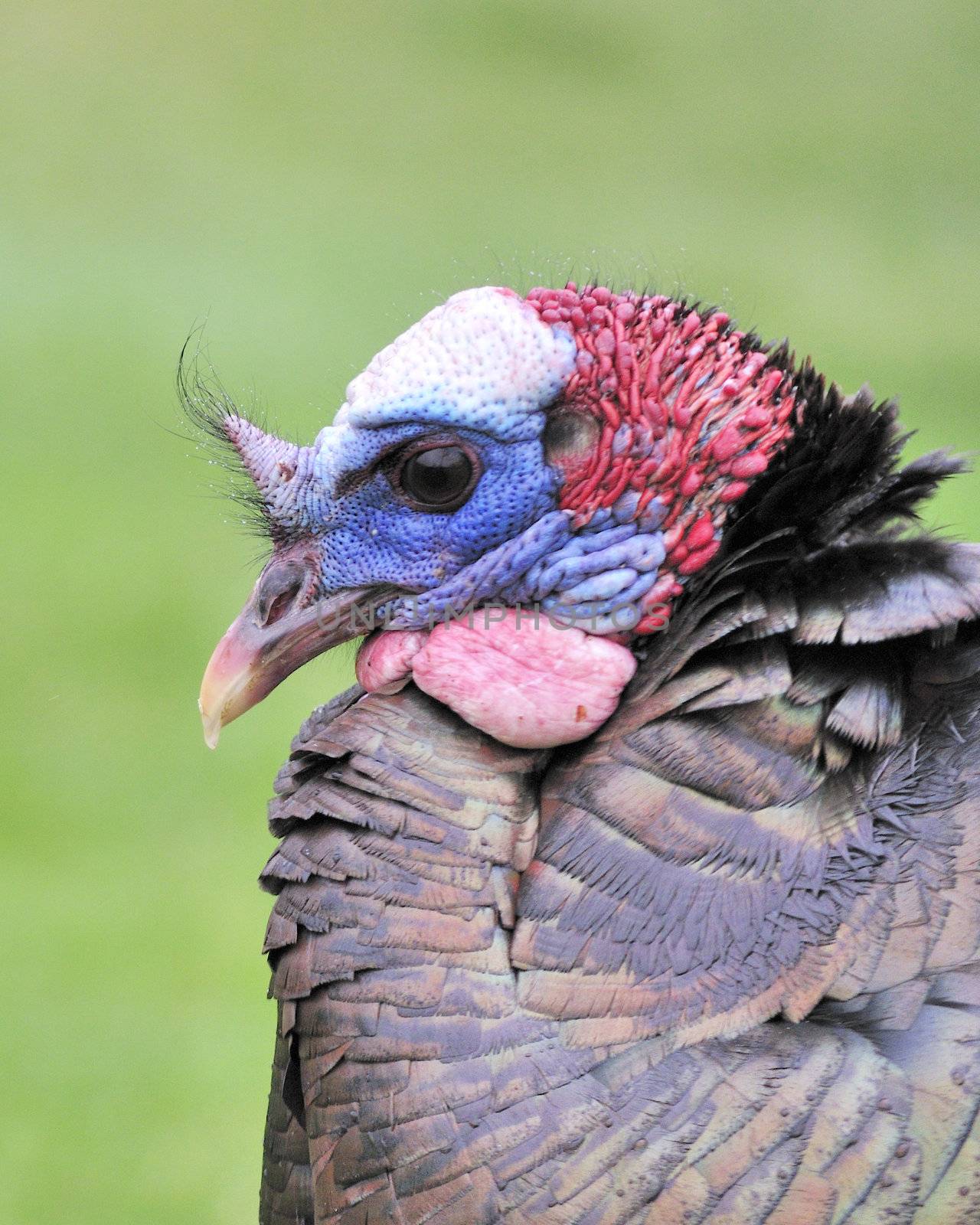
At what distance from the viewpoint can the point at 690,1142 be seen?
1.27m

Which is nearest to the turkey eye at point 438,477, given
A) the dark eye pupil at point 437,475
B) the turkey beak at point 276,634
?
the dark eye pupil at point 437,475

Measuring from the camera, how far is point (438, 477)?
4.98 feet

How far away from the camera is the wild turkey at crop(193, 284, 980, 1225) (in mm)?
1285

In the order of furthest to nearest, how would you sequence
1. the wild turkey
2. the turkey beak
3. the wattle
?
1. the turkey beak
2. the wattle
3. the wild turkey

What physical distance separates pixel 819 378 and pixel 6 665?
108 inches

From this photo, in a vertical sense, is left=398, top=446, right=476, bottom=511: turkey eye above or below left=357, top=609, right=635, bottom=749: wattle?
above

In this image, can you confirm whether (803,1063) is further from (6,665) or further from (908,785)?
(6,665)

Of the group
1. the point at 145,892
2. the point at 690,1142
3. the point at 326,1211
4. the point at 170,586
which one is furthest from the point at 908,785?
the point at 170,586

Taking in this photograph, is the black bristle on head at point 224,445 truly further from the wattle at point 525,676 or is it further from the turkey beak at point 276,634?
the wattle at point 525,676

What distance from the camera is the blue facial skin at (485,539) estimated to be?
1471 millimetres

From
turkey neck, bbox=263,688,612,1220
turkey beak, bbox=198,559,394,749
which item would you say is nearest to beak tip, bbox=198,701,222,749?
turkey beak, bbox=198,559,394,749

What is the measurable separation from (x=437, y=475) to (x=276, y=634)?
0.77ft

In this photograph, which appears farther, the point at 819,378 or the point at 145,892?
the point at 145,892

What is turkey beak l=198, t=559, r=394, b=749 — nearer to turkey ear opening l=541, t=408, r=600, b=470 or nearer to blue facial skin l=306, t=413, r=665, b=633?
blue facial skin l=306, t=413, r=665, b=633
